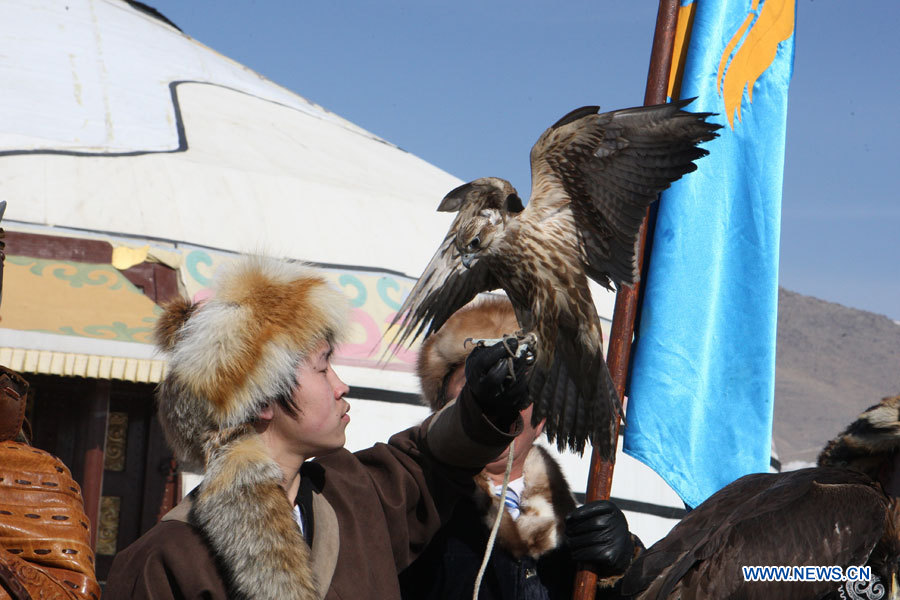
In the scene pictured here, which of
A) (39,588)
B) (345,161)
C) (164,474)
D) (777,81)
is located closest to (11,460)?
(39,588)

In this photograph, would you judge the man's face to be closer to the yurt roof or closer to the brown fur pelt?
the brown fur pelt

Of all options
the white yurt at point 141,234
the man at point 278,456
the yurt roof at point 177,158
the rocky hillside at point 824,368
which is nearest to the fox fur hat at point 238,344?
the man at point 278,456

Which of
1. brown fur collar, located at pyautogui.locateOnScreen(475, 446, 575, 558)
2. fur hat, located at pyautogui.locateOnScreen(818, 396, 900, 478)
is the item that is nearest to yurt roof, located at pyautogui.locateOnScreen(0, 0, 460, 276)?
brown fur collar, located at pyautogui.locateOnScreen(475, 446, 575, 558)

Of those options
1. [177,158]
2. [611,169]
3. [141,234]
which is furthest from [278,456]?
[177,158]

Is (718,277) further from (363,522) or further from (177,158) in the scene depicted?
(177,158)

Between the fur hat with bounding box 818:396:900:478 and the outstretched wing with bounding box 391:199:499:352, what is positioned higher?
the outstretched wing with bounding box 391:199:499:352

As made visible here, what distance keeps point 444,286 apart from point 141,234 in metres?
3.51

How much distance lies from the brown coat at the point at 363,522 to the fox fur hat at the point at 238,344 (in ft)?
0.57

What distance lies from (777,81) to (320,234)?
3.51m

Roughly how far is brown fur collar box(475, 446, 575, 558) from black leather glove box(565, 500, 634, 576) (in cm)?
16

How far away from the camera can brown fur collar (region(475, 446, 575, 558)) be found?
6.59 ft

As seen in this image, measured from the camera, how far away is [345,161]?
7.18m

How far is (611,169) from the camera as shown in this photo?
177cm

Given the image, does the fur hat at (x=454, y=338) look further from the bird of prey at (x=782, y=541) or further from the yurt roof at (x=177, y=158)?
the yurt roof at (x=177, y=158)
